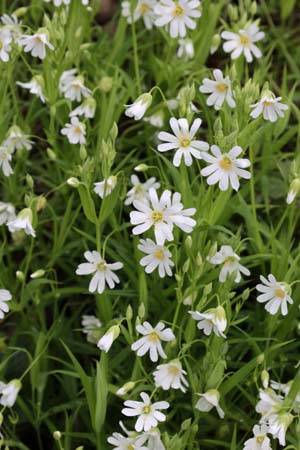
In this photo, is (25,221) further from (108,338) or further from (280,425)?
(280,425)

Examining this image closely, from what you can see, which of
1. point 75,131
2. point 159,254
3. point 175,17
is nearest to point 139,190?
point 75,131

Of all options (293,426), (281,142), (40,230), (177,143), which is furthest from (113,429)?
(281,142)

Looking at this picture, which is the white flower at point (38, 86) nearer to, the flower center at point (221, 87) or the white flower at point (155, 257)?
the flower center at point (221, 87)

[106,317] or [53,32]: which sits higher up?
[53,32]

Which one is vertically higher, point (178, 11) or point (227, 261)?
point (178, 11)

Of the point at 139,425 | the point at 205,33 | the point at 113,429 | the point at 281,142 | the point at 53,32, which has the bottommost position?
the point at 113,429

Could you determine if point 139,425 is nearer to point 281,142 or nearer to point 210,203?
point 210,203

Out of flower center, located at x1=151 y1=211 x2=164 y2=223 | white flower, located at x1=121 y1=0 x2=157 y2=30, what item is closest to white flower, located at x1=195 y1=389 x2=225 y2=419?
flower center, located at x1=151 y1=211 x2=164 y2=223
